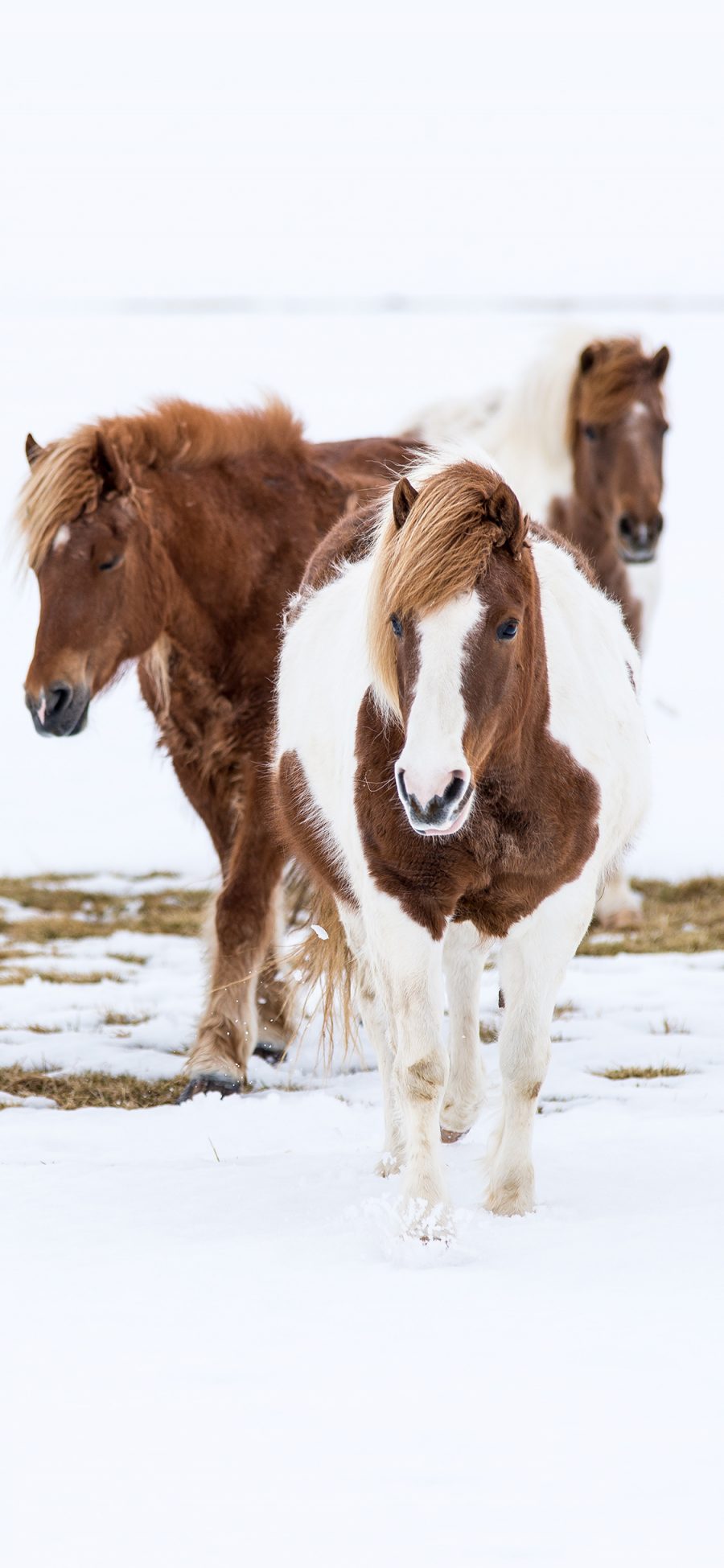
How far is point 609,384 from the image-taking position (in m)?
7.14

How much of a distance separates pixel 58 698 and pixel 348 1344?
2521 mm

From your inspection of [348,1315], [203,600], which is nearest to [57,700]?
[203,600]

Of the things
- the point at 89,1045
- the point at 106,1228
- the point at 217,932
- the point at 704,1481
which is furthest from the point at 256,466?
the point at 704,1481

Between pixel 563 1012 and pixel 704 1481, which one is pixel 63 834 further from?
pixel 704 1481

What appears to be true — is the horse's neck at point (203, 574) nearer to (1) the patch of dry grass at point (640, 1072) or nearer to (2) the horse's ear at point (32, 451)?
(2) the horse's ear at point (32, 451)

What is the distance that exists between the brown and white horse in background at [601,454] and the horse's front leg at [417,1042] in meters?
4.08

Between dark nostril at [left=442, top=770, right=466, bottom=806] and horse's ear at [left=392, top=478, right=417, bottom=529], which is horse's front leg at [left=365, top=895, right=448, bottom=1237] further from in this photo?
horse's ear at [left=392, top=478, right=417, bottom=529]

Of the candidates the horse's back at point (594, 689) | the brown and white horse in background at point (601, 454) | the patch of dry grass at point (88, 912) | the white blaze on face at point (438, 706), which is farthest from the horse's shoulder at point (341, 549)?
the brown and white horse in background at point (601, 454)

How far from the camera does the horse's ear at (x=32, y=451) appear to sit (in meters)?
4.80

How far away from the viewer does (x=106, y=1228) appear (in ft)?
10.4

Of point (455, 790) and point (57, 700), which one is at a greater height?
point (455, 790)

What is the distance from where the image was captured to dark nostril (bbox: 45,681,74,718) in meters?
4.53

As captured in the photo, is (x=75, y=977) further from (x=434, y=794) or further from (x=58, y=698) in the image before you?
(x=434, y=794)

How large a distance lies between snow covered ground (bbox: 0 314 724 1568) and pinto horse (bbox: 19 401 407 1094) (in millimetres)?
445
